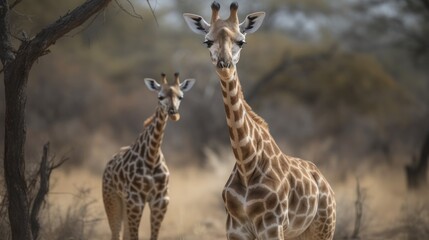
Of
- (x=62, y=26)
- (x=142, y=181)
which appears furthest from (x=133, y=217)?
(x=62, y=26)

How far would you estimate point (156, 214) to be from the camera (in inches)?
395

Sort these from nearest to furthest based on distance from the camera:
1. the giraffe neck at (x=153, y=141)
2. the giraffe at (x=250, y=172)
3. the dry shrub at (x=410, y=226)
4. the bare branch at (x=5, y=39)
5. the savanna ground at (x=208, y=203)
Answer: the giraffe at (x=250, y=172) → the bare branch at (x=5, y=39) → the giraffe neck at (x=153, y=141) → the dry shrub at (x=410, y=226) → the savanna ground at (x=208, y=203)

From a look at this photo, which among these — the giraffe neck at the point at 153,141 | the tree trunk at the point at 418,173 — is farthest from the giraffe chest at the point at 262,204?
the tree trunk at the point at 418,173

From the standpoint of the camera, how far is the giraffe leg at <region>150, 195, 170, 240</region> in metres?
10.0

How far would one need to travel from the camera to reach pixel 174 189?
58.9ft

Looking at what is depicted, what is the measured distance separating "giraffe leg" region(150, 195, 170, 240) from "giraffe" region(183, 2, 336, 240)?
9.61ft

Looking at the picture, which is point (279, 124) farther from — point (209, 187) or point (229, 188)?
point (229, 188)

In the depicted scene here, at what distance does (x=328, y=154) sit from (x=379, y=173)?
1759 millimetres

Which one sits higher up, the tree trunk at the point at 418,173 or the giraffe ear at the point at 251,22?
the giraffe ear at the point at 251,22

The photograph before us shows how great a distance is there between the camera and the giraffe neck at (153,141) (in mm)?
10252

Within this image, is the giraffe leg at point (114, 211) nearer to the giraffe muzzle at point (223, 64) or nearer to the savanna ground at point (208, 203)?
the savanna ground at point (208, 203)

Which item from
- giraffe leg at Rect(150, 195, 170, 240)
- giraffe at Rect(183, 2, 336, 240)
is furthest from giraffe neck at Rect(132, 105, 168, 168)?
giraffe at Rect(183, 2, 336, 240)

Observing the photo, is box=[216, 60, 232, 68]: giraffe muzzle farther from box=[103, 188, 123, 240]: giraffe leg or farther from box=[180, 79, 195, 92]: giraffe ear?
box=[103, 188, 123, 240]: giraffe leg

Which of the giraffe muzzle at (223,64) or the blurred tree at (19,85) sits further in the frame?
the blurred tree at (19,85)
